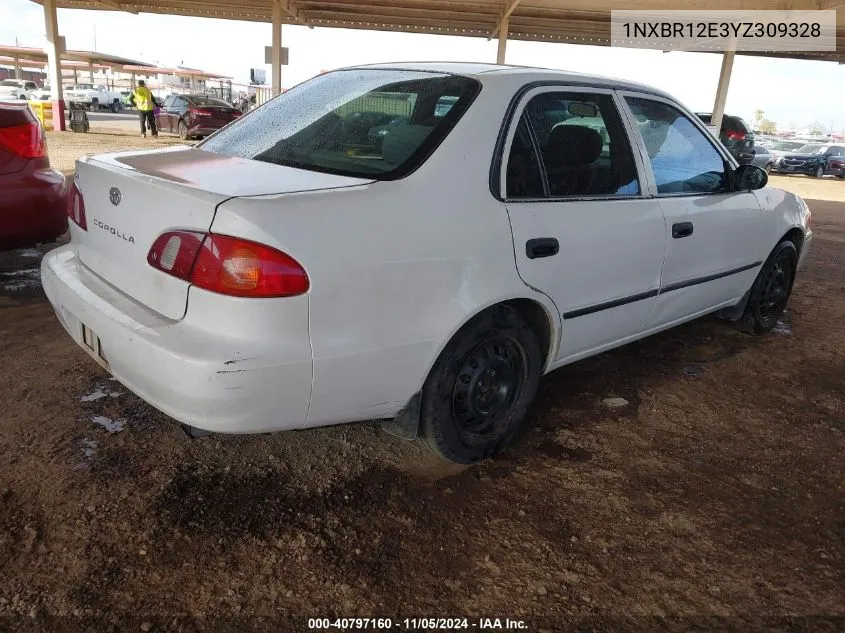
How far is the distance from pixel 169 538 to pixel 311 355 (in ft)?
2.67

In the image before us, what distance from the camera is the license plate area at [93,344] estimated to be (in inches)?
92.2

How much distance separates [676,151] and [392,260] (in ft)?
6.93

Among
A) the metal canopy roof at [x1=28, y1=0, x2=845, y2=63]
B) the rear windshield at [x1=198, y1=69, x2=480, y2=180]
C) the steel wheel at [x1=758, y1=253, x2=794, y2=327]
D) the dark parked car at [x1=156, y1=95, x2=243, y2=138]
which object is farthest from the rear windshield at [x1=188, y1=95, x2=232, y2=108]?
the rear windshield at [x1=198, y1=69, x2=480, y2=180]

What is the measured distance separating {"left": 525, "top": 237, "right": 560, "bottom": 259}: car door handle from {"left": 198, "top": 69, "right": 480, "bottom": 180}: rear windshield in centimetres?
53

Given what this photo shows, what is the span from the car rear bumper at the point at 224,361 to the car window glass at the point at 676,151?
2.12m

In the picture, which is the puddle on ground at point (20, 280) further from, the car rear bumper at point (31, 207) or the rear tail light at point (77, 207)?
the rear tail light at point (77, 207)

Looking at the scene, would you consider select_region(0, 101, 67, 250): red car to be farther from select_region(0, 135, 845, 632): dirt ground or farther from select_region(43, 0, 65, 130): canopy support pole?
select_region(43, 0, 65, 130): canopy support pole

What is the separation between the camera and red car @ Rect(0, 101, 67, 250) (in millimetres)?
3934

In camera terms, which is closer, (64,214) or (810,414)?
(810,414)

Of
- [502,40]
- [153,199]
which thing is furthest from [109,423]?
[502,40]

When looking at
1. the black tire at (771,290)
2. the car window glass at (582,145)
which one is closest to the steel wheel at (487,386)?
the car window glass at (582,145)

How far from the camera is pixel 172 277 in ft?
6.79

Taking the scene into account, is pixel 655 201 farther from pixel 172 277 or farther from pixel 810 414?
pixel 172 277

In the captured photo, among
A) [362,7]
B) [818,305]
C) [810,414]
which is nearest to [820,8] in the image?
[362,7]
